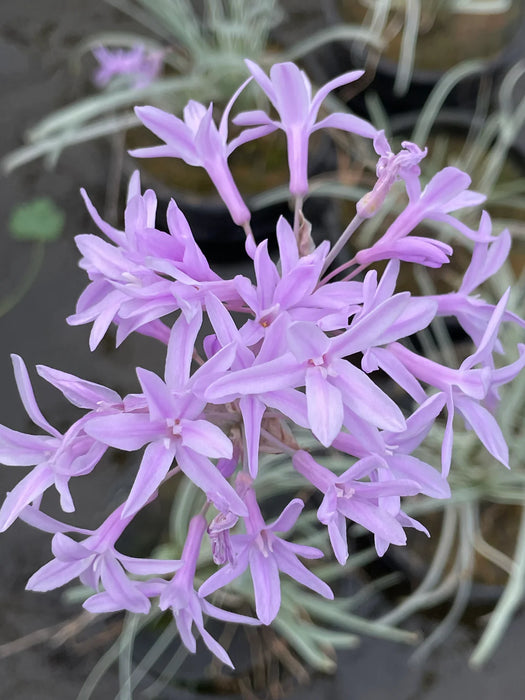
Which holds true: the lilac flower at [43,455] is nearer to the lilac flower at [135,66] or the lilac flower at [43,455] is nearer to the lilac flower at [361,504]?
the lilac flower at [361,504]

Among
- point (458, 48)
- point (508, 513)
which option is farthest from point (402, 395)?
point (458, 48)

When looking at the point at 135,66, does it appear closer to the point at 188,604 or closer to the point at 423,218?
the point at 423,218

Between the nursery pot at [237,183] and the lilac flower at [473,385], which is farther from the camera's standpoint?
the nursery pot at [237,183]

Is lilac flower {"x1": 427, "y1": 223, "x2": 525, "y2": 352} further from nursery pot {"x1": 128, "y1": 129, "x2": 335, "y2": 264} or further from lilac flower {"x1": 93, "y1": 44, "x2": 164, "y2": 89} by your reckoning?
lilac flower {"x1": 93, "y1": 44, "x2": 164, "y2": 89}

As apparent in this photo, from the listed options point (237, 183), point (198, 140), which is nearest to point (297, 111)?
point (198, 140)

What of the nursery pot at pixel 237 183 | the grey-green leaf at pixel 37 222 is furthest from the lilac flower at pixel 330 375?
the grey-green leaf at pixel 37 222

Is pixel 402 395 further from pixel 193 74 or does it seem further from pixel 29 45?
pixel 29 45

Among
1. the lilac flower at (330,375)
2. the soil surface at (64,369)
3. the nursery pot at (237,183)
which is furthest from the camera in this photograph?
the nursery pot at (237,183)

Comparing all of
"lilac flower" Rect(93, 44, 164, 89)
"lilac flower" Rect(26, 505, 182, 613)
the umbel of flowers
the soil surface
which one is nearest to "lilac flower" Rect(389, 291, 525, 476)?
the umbel of flowers
